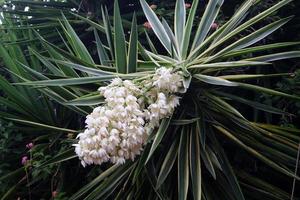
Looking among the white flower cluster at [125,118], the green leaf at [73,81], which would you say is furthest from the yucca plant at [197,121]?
the white flower cluster at [125,118]

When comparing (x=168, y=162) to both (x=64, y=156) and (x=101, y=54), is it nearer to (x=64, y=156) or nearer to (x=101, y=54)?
(x=64, y=156)

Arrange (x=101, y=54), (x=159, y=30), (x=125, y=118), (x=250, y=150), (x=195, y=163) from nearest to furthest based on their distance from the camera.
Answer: (x=125, y=118) → (x=195, y=163) → (x=250, y=150) → (x=159, y=30) → (x=101, y=54)

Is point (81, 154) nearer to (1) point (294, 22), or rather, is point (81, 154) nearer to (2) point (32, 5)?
(1) point (294, 22)

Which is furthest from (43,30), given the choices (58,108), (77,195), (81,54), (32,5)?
(77,195)

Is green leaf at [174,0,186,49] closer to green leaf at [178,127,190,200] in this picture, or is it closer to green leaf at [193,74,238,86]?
green leaf at [193,74,238,86]

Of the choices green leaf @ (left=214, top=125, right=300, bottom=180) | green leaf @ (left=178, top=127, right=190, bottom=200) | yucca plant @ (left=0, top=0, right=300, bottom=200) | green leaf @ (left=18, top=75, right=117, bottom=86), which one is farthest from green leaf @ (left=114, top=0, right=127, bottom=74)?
green leaf @ (left=214, top=125, right=300, bottom=180)

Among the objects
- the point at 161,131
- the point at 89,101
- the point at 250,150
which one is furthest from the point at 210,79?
the point at 89,101

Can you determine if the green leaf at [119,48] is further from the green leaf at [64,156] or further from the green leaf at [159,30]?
the green leaf at [64,156]
